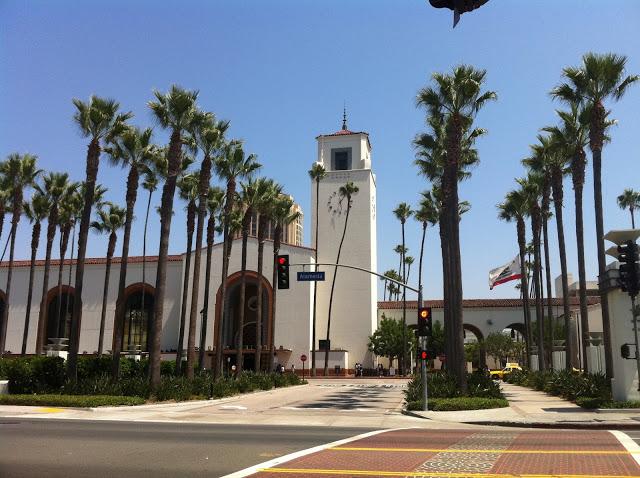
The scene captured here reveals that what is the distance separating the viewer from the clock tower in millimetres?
66250

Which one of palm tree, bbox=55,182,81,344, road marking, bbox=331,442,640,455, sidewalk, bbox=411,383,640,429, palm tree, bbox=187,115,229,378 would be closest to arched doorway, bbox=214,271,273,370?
palm tree, bbox=55,182,81,344

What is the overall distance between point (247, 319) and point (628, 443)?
57.3 meters

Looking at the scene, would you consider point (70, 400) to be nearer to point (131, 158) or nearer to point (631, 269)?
point (131, 158)

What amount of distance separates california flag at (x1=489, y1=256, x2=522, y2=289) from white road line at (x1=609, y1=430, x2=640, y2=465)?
32.2 m

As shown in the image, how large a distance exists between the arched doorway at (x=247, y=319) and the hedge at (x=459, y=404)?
39279 millimetres

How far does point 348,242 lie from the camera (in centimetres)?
6888

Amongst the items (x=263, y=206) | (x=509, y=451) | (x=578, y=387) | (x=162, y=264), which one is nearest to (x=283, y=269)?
(x=162, y=264)

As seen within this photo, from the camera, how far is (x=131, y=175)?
35.3 meters

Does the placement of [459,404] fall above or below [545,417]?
above

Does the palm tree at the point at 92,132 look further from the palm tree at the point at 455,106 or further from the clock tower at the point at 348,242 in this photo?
the clock tower at the point at 348,242

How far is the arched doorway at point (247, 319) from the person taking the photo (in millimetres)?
64250

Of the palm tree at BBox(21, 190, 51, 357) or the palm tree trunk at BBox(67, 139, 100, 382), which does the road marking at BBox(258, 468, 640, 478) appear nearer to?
the palm tree trunk at BBox(67, 139, 100, 382)

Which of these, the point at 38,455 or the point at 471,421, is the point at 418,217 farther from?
the point at 38,455

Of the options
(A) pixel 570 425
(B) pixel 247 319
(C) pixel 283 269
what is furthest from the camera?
(B) pixel 247 319
